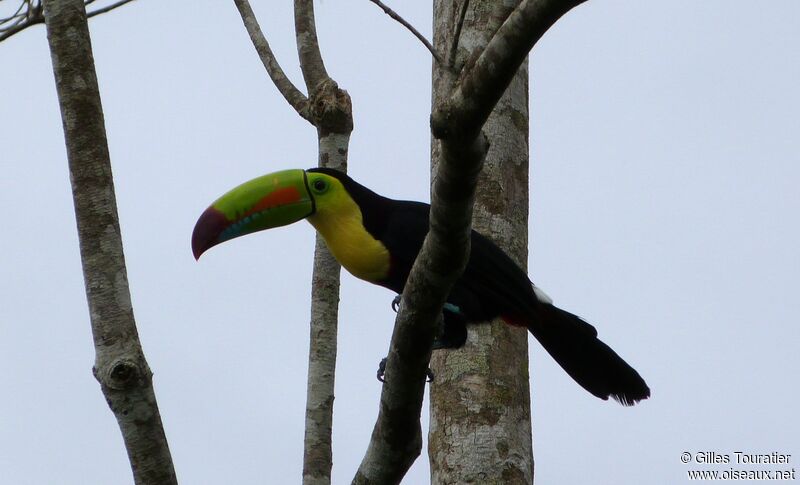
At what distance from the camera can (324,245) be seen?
480 cm

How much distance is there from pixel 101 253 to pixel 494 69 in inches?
47.5

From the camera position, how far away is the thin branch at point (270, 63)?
192 inches

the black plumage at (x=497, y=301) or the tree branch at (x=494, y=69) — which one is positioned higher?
the black plumage at (x=497, y=301)

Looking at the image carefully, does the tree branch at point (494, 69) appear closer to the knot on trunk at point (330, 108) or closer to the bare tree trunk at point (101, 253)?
the bare tree trunk at point (101, 253)

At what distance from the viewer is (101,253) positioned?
293 centimetres

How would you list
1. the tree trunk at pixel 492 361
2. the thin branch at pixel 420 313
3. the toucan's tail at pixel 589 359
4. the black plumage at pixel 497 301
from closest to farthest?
the thin branch at pixel 420 313, the tree trunk at pixel 492 361, the black plumage at pixel 497 301, the toucan's tail at pixel 589 359

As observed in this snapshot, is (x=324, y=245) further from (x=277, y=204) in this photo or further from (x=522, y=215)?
(x=522, y=215)

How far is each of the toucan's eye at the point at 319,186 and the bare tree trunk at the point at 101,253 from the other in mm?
1452

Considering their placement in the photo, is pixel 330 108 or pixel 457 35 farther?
pixel 330 108

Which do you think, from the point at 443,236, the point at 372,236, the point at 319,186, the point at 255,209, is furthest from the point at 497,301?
the point at 443,236

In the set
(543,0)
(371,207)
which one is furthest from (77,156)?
(371,207)

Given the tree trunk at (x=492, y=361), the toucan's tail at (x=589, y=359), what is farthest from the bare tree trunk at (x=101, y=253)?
the toucan's tail at (x=589, y=359)

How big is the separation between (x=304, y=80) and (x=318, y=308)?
1068 millimetres

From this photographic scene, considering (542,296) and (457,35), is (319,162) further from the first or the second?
(457,35)
